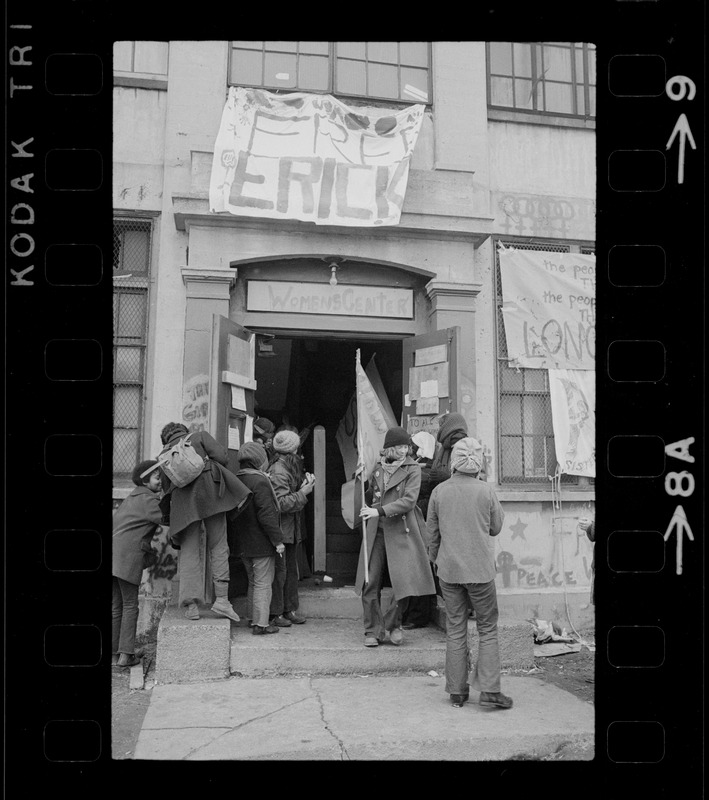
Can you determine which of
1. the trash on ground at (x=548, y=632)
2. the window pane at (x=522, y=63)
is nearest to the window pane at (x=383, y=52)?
the window pane at (x=522, y=63)

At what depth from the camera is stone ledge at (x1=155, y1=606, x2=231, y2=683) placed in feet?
19.9

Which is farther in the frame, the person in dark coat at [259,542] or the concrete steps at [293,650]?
the person in dark coat at [259,542]

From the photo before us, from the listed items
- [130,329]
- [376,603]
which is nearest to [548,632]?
[376,603]

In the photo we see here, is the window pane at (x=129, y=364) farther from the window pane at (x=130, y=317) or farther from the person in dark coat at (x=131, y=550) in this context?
the person in dark coat at (x=131, y=550)

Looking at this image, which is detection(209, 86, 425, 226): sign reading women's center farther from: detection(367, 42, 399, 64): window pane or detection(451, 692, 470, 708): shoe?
detection(451, 692, 470, 708): shoe

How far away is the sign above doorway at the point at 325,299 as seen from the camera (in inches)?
310

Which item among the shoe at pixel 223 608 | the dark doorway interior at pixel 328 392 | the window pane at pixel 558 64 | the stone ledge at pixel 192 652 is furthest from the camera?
the dark doorway interior at pixel 328 392

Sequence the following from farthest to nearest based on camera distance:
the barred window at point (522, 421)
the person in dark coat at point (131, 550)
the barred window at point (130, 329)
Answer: the barred window at point (522, 421) → the barred window at point (130, 329) → the person in dark coat at point (131, 550)

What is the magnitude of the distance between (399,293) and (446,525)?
10.9 feet

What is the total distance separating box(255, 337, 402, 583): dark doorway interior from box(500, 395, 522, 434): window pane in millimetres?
1251

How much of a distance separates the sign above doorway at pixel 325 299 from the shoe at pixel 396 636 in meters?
3.29

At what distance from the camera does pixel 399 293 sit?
8164mm
